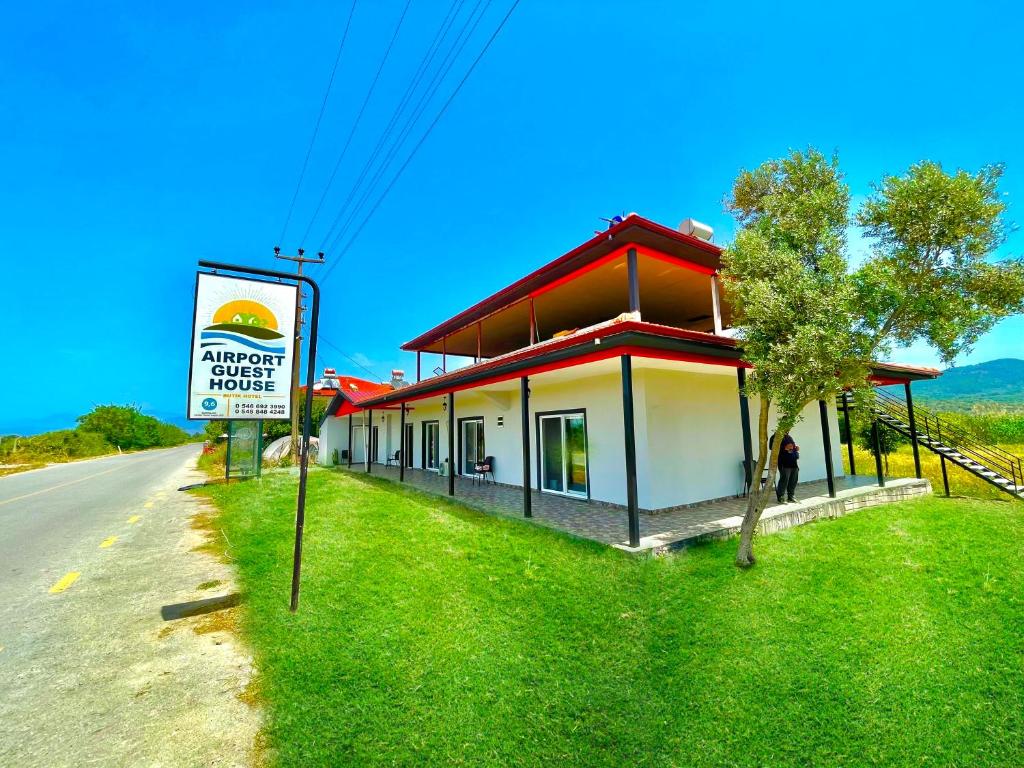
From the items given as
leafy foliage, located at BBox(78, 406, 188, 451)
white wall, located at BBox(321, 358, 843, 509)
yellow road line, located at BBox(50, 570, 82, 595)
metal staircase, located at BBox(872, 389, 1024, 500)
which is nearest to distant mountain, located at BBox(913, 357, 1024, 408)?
metal staircase, located at BBox(872, 389, 1024, 500)

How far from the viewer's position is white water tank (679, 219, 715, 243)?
9.59 meters

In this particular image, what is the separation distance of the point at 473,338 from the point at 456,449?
14.4 feet

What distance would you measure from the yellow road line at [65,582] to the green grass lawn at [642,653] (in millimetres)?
1944

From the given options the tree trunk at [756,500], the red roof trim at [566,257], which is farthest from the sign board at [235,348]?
the tree trunk at [756,500]

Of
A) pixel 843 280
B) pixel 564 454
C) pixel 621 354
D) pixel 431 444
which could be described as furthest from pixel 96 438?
pixel 843 280

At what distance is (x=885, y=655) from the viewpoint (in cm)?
369

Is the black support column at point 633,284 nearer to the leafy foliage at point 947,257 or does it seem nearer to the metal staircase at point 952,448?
the leafy foliage at point 947,257

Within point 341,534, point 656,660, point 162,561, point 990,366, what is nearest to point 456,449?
point 341,534

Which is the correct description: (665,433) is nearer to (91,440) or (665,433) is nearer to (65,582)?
(65,582)

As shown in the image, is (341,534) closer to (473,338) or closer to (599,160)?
(473,338)

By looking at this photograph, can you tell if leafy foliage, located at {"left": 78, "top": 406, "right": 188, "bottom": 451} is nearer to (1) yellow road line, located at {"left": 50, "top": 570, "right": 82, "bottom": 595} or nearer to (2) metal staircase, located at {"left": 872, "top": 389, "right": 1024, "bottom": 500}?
(1) yellow road line, located at {"left": 50, "top": 570, "right": 82, "bottom": 595}

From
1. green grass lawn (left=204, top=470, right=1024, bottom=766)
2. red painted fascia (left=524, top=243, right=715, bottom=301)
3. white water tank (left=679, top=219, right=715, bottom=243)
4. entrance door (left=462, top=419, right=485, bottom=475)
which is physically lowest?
green grass lawn (left=204, top=470, right=1024, bottom=766)

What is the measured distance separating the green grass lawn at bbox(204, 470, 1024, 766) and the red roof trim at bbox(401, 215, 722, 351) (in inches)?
219

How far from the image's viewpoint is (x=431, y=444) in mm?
18344
